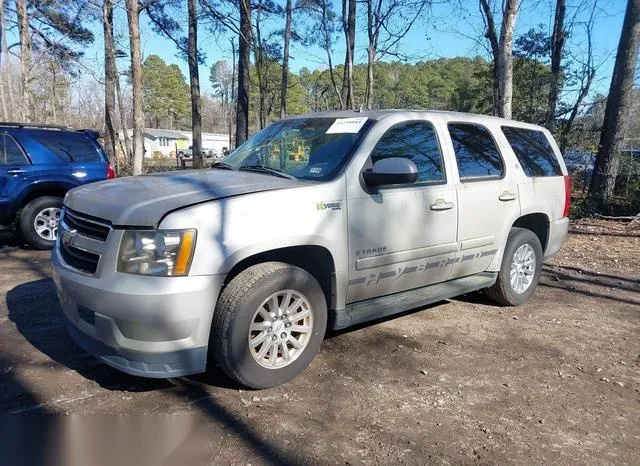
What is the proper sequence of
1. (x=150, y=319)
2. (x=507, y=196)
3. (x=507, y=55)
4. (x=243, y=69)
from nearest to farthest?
(x=150, y=319), (x=507, y=196), (x=507, y=55), (x=243, y=69)

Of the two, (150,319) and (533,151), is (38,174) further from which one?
(533,151)

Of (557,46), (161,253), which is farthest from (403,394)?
(557,46)

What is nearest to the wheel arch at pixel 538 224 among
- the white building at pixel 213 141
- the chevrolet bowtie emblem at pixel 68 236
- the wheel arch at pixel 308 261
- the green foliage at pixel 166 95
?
the wheel arch at pixel 308 261

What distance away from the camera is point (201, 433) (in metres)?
2.92

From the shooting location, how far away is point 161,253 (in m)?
2.92

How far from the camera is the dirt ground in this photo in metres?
2.83

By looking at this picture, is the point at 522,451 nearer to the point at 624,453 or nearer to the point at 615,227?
the point at 624,453

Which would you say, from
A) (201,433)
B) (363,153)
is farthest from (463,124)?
(201,433)

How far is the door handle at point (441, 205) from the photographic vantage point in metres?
4.10

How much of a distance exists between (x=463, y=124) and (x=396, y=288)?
1.69 meters

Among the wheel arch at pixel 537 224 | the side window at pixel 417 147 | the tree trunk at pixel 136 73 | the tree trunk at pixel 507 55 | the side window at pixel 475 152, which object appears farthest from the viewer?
the tree trunk at pixel 136 73

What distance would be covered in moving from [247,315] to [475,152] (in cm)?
269

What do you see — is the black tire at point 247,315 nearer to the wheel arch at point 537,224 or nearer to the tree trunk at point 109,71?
the wheel arch at point 537,224

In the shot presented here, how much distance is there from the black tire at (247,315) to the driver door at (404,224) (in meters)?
0.50
